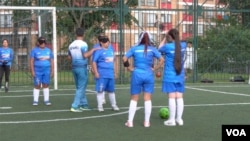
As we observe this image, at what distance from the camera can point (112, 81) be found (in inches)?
435

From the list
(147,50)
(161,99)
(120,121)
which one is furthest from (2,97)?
(147,50)

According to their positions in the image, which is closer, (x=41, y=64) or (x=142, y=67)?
(x=142, y=67)

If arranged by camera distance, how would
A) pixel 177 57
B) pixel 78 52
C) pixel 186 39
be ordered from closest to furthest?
pixel 177 57 → pixel 78 52 → pixel 186 39

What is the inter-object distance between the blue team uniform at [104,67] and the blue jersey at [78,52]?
29 cm

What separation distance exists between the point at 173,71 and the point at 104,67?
2.33m

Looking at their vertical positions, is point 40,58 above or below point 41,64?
above

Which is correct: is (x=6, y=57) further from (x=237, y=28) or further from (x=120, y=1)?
(x=237, y=28)

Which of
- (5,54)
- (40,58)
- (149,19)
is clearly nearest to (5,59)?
(5,54)

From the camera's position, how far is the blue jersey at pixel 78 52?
10820mm

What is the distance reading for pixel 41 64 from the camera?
39.7 feet

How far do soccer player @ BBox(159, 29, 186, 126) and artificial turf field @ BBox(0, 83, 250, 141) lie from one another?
1.26ft

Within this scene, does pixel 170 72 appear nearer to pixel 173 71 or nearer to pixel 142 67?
pixel 173 71

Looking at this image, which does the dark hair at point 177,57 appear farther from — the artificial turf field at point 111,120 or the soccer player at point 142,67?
the artificial turf field at point 111,120

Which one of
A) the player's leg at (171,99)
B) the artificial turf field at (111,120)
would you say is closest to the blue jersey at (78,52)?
the artificial turf field at (111,120)
